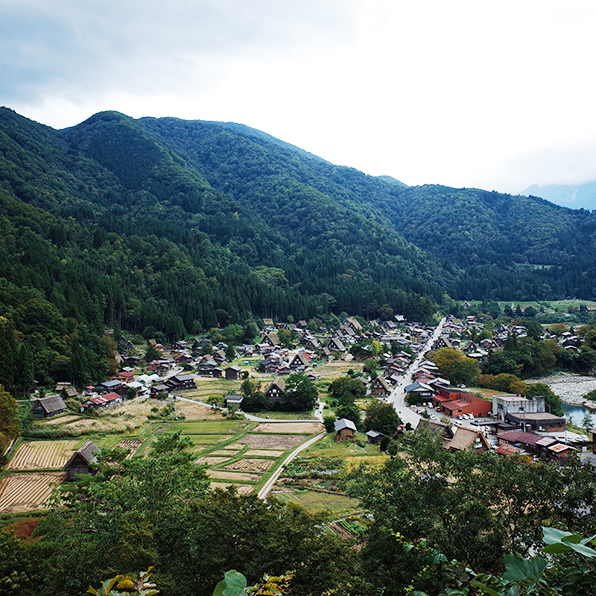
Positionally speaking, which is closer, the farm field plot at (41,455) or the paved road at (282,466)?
the paved road at (282,466)

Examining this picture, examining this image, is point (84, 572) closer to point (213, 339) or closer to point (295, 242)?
point (213, 339)

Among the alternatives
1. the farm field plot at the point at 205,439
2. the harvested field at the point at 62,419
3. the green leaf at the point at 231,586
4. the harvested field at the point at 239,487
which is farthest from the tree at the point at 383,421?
the green leaf at the point at 231,586

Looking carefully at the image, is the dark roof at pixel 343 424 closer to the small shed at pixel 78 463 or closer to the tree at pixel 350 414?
the tree at pixel 350 414

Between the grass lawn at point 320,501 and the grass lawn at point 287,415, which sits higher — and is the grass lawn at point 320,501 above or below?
above

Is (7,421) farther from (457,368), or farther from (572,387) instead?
(572,387)

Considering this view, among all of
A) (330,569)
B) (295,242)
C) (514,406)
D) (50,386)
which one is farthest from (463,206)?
(330,569)

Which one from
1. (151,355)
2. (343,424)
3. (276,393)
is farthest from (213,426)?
(151,355)
